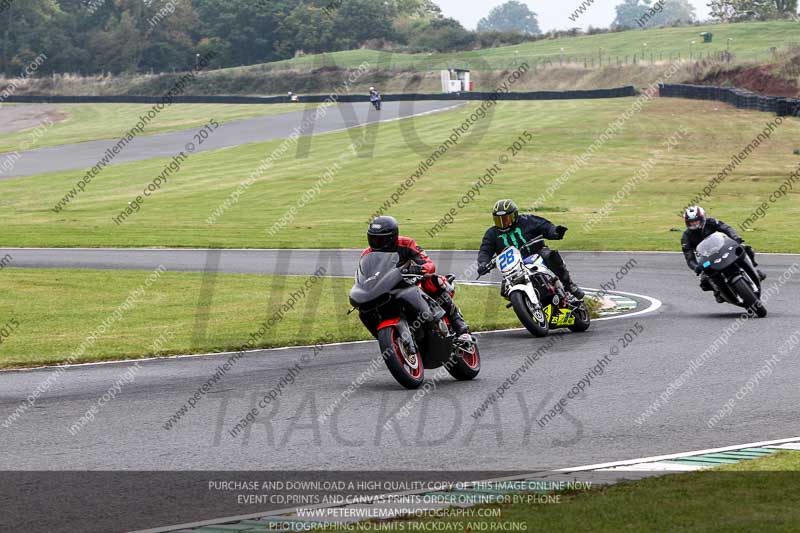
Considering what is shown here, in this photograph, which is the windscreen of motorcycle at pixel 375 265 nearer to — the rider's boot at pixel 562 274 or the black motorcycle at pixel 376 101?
the rider's boot at pixel 562 274

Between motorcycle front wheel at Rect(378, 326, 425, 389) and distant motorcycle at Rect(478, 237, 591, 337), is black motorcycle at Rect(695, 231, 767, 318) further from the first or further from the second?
motorcycle front wheel at Rect(378, 326, 425, 389)

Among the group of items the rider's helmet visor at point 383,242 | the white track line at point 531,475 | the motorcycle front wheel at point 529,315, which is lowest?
the motorcycle front wheel at point 529,315

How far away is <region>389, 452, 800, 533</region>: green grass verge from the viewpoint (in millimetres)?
5898

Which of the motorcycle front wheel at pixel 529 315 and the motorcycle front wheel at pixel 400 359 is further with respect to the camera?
the motorcycle front wheel at pixel 529 315

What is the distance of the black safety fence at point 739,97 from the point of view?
2029 inches

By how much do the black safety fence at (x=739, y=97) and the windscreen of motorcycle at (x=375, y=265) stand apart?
43332 millimetres

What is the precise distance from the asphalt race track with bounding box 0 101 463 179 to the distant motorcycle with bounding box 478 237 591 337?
39.9 m

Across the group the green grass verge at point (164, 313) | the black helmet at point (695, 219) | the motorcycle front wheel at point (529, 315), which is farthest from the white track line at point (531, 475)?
the black helmet at point (695, 219)

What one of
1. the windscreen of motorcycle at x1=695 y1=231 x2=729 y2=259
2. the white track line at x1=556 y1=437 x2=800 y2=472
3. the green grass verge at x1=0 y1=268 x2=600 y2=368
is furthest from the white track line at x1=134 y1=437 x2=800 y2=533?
the windscreen of motorcycle at x1=695 y1=231 x2=729 y2=259

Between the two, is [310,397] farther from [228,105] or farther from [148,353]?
[228,105]

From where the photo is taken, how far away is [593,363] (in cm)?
1253

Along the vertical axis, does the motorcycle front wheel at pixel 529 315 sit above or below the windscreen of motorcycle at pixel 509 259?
below

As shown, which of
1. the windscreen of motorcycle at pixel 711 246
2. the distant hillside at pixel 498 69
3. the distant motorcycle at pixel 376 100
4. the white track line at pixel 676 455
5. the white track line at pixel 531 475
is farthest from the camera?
the distant hillside at pixel 498 69

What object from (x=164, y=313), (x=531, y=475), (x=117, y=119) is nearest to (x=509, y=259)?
(x=164, y=313)
